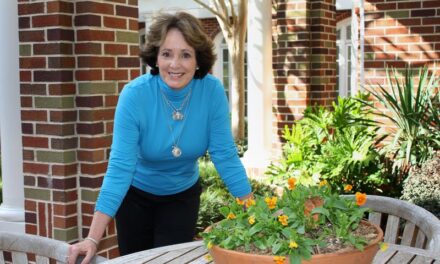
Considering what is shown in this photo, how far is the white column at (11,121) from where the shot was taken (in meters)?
4.01

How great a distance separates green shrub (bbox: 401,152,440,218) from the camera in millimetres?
4590

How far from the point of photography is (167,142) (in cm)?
276

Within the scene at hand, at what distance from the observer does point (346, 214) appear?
191cm

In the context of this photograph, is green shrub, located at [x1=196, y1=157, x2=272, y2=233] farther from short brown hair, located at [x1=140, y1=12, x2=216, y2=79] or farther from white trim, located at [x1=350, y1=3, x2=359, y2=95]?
white trim, located at [x1=350, y1=3, x2=359, y2=95]

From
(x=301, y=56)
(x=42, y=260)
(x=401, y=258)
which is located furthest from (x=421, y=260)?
(x=301, y=56)

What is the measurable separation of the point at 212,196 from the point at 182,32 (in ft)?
11.2

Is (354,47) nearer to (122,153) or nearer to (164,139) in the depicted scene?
(164,139)

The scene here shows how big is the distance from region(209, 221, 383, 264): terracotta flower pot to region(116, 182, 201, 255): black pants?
3.33 ft

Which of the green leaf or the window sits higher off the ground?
the window

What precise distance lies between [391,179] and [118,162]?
3.54 metres

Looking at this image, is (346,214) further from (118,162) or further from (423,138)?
(423,138)

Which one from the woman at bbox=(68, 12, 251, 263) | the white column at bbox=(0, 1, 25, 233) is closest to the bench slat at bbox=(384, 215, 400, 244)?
the woman at bbox=(68, 12, 251, 263)

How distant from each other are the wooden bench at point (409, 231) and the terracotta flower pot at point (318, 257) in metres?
0.52

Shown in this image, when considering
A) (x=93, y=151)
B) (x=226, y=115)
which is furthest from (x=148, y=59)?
(x=93, y=151)
